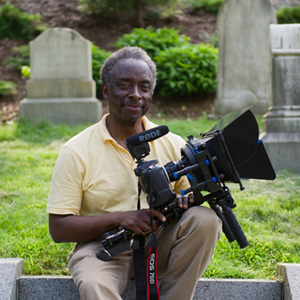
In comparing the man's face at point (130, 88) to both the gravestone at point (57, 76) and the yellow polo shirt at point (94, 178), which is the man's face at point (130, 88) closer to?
the yellow polo shirt at point (94, 178)

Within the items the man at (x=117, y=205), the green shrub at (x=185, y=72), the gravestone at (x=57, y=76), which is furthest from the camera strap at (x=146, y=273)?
the green shrub at (x=185, y=72)

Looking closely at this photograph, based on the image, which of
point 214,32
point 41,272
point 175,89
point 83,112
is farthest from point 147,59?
point 214,32

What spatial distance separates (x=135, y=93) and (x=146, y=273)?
1036 millimetres

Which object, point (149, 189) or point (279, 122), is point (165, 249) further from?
point (279, 122)

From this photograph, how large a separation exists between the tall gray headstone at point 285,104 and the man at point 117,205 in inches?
116

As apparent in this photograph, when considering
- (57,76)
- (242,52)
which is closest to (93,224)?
(57,76)

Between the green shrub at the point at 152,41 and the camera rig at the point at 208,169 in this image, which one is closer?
the camera rig at the point at 208,169

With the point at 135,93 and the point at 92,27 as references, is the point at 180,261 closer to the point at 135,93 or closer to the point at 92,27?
the point at 135,93

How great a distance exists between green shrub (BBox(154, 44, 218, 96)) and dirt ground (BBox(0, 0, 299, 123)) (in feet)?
1.08

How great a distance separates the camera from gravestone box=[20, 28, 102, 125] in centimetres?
847

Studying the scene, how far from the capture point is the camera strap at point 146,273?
7.52 ft

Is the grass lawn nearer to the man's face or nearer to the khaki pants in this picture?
the khaki pants

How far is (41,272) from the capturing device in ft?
9.43

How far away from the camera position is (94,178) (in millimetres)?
2469
